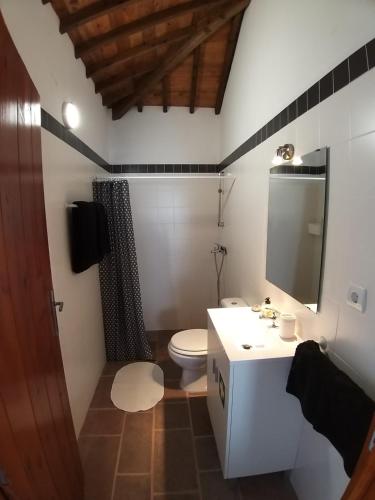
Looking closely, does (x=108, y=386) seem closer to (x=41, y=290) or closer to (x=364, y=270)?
(x=41, y=290)

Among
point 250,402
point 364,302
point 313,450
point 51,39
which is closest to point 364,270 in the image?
point 364,302

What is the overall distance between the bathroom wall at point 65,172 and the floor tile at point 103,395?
7 cm

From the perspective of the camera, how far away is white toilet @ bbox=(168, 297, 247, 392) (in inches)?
80.4

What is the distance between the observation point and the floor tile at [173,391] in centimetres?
216

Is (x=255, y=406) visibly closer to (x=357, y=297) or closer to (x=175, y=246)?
(x=357, y=297)

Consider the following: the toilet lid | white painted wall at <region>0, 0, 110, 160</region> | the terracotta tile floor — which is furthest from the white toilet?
white painted wall at <region>0, 0, 110, 160</region>

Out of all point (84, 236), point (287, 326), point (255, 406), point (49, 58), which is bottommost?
point (255, 406)

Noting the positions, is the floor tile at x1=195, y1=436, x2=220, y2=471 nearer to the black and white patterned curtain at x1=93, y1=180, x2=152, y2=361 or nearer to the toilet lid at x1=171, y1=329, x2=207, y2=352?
the toilet lid at x1=171, y1=329, x2=207, y2=352

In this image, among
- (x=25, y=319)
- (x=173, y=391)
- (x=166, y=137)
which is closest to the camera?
(x=25, y=319)

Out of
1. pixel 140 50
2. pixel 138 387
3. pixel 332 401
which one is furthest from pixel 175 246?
pixel 332 401

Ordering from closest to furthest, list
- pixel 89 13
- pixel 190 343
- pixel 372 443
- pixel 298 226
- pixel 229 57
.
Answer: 1. pixel 372 443
2. pixel 298 226
3. pixel 89 13
4. pixel 190 343
5. pixel 229 57

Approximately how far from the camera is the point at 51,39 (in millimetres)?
1501

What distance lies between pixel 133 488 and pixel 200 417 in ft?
2.08

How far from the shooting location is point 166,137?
3055 millimetres
